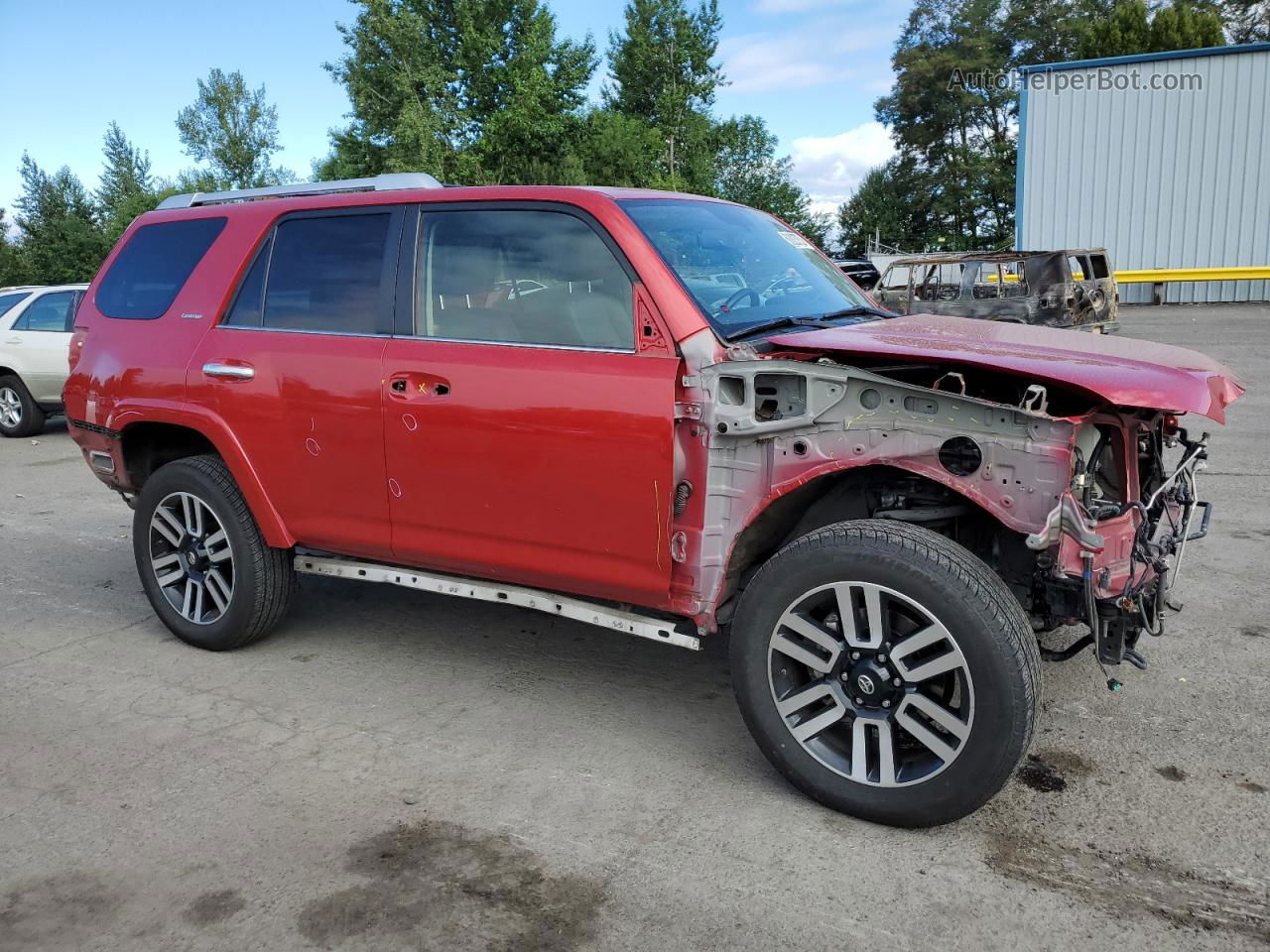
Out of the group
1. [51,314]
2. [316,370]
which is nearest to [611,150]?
[51,314]

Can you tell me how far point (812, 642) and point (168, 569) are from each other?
3134 millimetres

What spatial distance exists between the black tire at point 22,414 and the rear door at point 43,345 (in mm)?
102

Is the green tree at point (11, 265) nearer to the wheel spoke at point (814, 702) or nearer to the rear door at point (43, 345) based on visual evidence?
the rear door at point (43, 345)

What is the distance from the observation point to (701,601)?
10.9ft

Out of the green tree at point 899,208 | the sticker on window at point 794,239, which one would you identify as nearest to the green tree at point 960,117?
the green tree at point 899,208

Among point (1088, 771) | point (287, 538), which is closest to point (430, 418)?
point (287, 538)

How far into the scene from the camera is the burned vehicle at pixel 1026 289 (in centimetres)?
1306

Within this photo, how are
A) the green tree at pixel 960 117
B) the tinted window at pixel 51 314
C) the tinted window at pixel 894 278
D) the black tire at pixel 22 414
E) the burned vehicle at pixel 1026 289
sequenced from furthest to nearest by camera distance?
the green tree at pixel 960 117, the tinted window at pixel 894 278, the burned vehicle at pixel 1026 289, the tinted window at pixel 51 314, the black tire at pixel 22 414

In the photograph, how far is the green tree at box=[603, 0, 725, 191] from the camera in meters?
55.3

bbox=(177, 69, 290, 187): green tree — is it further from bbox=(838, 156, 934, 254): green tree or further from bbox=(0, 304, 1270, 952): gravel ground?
bbox=(0, 304, 1270, 952): gravel ground

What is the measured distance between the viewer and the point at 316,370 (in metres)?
4.00

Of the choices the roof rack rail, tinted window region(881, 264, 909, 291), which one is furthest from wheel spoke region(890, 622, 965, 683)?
tinted window region(881, 264, 909, 291)

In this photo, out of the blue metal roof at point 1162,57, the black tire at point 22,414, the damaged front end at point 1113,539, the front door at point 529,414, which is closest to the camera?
the damaged front end at point 1113,539

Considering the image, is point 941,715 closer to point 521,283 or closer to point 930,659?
point 930,659
